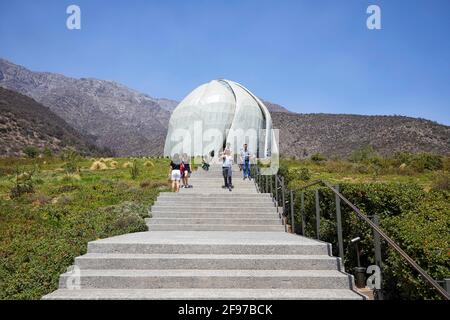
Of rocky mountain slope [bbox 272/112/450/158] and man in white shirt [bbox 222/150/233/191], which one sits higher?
rocky mountain slope [bbox 272/112/450/158]

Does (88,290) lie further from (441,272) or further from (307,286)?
(441,272)

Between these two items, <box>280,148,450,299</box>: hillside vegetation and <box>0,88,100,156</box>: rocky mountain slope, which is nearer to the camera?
<box>280,148,450,299</box>: hillside vegetation

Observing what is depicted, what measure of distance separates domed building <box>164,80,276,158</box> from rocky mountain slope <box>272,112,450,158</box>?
36.8 meters

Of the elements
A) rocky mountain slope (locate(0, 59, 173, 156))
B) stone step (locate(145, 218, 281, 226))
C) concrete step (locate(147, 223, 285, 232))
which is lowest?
concrete step (locate(147, 223, 285, 232))

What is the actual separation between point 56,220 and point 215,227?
4.28 meters

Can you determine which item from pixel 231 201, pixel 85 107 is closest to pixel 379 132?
pixel 231 201

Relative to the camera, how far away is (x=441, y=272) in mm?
3680

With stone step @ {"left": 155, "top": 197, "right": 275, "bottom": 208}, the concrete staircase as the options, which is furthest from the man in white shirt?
the concrete staircase

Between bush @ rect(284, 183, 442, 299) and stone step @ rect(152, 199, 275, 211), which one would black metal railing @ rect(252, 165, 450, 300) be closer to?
bush @ rect(284, 183, 442, 299)

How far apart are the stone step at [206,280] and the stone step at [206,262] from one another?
267 mm

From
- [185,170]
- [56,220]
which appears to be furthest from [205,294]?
[185,170]

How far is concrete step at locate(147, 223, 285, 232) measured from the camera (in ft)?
29.5

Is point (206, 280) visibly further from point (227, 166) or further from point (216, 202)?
point (227, 166)

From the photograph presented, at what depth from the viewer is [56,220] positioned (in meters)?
10.4
